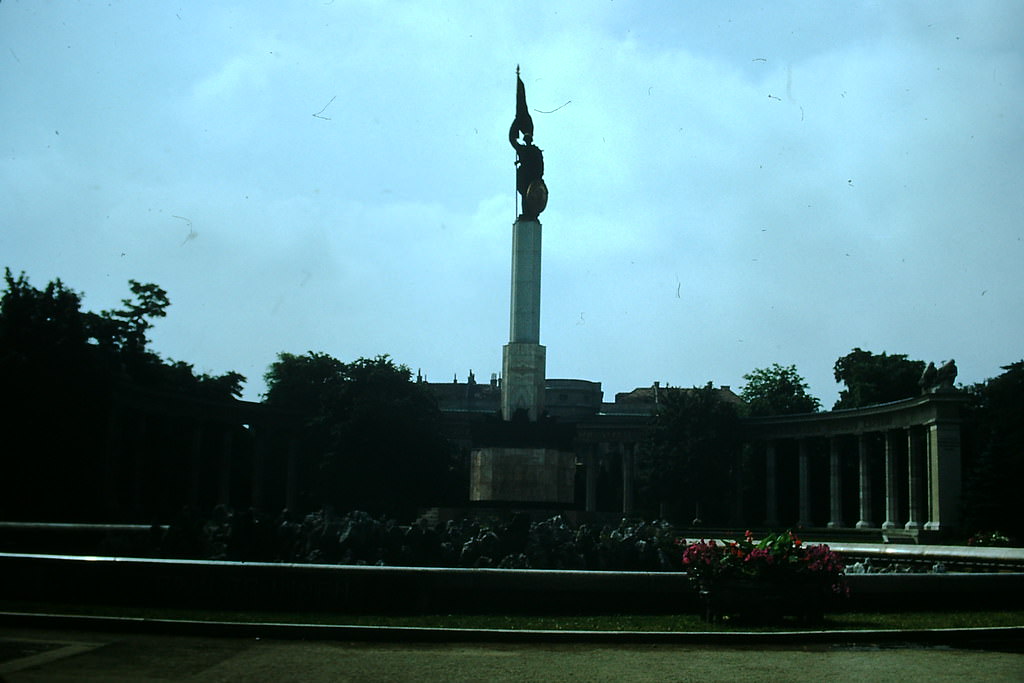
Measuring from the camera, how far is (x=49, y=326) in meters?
59.7

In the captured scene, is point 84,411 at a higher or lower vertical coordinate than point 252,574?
higher

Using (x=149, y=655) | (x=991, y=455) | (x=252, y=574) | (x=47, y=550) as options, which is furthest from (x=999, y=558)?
(x=991, y=455)

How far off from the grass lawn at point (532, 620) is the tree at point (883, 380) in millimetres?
87136

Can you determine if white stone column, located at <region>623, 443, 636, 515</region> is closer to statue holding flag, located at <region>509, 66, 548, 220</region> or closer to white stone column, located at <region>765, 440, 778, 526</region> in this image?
white stone column, located at <region>765, 440, 778, 526</region>

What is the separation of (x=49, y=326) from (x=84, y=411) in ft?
16.4

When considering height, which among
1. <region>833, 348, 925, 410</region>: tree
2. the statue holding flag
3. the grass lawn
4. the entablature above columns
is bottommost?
the grass lawn

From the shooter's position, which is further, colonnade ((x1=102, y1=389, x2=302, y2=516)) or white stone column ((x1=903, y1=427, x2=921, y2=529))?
colonnade ((x1=102, y1=389, x2=302, y2=516))

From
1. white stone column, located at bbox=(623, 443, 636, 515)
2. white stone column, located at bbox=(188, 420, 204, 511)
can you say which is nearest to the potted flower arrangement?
white stone column, located at bbox=(188, 420, 204, 511)

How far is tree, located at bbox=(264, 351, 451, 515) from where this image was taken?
82438 millimetres

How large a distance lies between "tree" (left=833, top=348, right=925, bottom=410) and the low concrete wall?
88.6 meters

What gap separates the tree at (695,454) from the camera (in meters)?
91.1

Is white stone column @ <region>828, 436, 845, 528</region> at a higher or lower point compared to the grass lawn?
higher

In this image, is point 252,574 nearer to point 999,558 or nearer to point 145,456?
point 999,558

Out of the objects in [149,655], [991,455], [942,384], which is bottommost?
[149,655]
